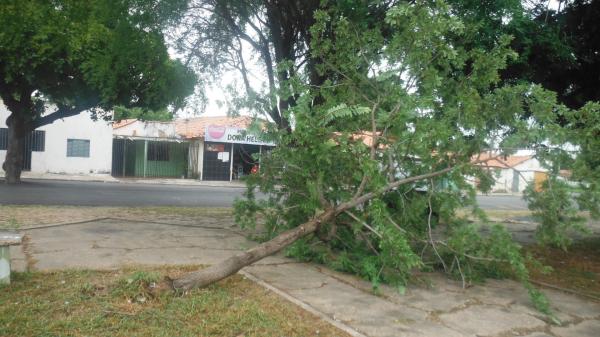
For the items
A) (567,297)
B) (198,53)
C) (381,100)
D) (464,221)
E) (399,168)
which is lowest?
(567,297)

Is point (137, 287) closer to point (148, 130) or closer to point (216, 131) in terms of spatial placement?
point (216, 131)

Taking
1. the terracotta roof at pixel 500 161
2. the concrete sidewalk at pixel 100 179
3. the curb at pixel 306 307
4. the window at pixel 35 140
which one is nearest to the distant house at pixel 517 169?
the terracotta roof at pixel 500 161

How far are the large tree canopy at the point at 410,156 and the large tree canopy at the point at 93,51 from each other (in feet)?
14.7

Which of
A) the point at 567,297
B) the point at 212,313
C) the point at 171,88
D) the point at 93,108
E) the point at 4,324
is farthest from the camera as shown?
the point at 93,108

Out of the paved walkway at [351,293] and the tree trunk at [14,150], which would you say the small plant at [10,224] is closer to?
the paved walkway at [351,293]

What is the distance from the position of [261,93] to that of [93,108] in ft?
50.7

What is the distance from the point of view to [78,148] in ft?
88.5

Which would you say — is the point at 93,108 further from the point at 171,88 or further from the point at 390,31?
the point at 390,31

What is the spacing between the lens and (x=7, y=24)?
1023 centimetres

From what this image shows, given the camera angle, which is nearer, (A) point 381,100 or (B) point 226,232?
(A) point 381,100

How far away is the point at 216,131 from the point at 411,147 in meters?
23.8

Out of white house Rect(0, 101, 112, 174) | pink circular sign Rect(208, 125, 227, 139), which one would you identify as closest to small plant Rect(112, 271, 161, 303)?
pink circular sign Rect(208, 125, 227, 139)

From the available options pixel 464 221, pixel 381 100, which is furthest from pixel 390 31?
pixel 464 221

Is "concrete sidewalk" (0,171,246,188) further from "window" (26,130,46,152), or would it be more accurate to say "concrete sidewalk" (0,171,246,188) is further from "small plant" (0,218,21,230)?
"small plant" (0,218,21,230)
